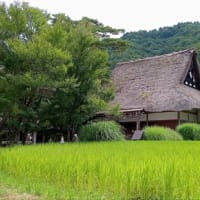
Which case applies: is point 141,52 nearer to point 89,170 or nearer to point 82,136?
point 82,136

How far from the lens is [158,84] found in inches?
834

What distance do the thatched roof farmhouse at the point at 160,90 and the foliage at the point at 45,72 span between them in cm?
380

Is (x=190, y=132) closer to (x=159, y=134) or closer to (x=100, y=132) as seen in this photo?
(x=159, y=134)

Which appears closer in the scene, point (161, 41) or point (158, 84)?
point (158, 84)

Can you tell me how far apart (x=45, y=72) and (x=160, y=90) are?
8.42m

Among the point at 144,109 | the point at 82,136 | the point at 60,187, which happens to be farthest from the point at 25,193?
the point at 144,109

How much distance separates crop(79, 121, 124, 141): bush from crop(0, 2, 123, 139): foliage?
3.20 feet

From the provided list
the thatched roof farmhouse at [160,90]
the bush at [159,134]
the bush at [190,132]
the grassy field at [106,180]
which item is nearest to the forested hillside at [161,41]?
the thatched roof farmhouse at [160,90]

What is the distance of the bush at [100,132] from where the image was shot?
46.8 ft

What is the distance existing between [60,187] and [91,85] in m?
10.5

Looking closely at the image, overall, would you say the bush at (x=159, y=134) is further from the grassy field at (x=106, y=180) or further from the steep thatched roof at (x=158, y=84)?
the grassy field at (x=106, y=180)

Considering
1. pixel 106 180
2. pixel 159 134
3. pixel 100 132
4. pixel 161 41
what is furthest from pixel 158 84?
pixel 106 180

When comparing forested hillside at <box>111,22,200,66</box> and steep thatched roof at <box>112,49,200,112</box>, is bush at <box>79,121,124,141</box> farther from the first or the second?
forested hillside at <box>111,22,200,66</box>

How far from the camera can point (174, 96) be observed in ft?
63.1
